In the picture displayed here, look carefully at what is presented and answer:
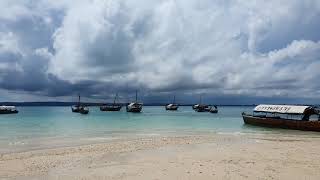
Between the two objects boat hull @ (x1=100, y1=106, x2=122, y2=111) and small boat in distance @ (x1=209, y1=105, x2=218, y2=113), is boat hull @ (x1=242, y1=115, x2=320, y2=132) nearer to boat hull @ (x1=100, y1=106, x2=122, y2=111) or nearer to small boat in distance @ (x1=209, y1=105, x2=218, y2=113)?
small boat in distance @ (x1=209, y1=105, x2=218, y2=113)

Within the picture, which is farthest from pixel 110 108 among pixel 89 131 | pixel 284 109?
pixel 89 131

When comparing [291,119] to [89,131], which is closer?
[89,131]

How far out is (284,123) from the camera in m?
54.3

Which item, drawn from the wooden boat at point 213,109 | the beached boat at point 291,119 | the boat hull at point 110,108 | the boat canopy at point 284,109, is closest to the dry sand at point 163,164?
the beached boat at point 291,119

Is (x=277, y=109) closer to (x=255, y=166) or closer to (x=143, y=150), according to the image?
(x=143, y=150)

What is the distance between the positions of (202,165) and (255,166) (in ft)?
8.16

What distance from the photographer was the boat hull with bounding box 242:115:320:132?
161 ft

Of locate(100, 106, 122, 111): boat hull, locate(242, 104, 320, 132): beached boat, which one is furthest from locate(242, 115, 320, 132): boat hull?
locate(100, 106, 122, 111): boat hull

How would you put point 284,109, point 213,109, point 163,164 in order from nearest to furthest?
point 163,164, point 284,109, point 213,109

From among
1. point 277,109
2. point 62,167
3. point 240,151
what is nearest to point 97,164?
point 62,167

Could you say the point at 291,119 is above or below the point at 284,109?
below

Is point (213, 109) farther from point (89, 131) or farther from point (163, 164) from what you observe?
point (163, 164)

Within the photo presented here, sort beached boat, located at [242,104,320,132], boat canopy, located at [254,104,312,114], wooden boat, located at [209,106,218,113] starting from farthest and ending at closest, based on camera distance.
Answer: wooden boat, located at [209,106,218,113] → boat canopy, located at [254,104,312,114] → beached boat, located at [242,104,320,132]

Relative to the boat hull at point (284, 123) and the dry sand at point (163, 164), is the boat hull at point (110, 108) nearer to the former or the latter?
the boat hull at point (284, 123)
